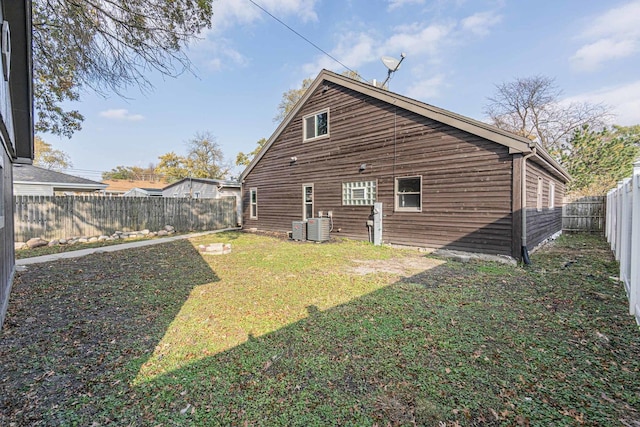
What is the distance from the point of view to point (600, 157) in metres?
18.6

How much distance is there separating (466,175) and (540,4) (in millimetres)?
6129

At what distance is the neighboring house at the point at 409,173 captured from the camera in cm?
691

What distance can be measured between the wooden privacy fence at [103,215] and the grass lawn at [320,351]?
6950mm

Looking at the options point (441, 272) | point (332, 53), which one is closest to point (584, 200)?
point (441, 272)

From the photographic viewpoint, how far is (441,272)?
5.84 m

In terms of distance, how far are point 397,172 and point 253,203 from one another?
848 cm

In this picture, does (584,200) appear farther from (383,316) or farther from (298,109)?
(383,316)

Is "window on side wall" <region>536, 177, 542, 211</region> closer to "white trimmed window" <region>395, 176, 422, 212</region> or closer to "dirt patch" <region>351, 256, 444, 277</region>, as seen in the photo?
"white trimmed window" <region>395, 176, 422, 212</region>

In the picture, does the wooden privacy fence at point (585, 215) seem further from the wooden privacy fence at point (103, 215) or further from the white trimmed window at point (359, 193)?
the wooden privacy fence at point (103, 215)

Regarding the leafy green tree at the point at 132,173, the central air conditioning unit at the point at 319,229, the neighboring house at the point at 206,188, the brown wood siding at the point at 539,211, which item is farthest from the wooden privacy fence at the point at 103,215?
the leafy green tree at the point at 132,173

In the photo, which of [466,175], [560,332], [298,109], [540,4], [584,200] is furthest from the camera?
[584,200]

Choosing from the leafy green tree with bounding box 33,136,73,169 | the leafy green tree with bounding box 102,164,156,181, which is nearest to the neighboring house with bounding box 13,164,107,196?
the leafy green tree with bounding box 33,136,73,169

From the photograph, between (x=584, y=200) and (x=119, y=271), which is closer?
(x=119, y=271)

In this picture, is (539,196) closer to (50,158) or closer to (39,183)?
(39,183)
